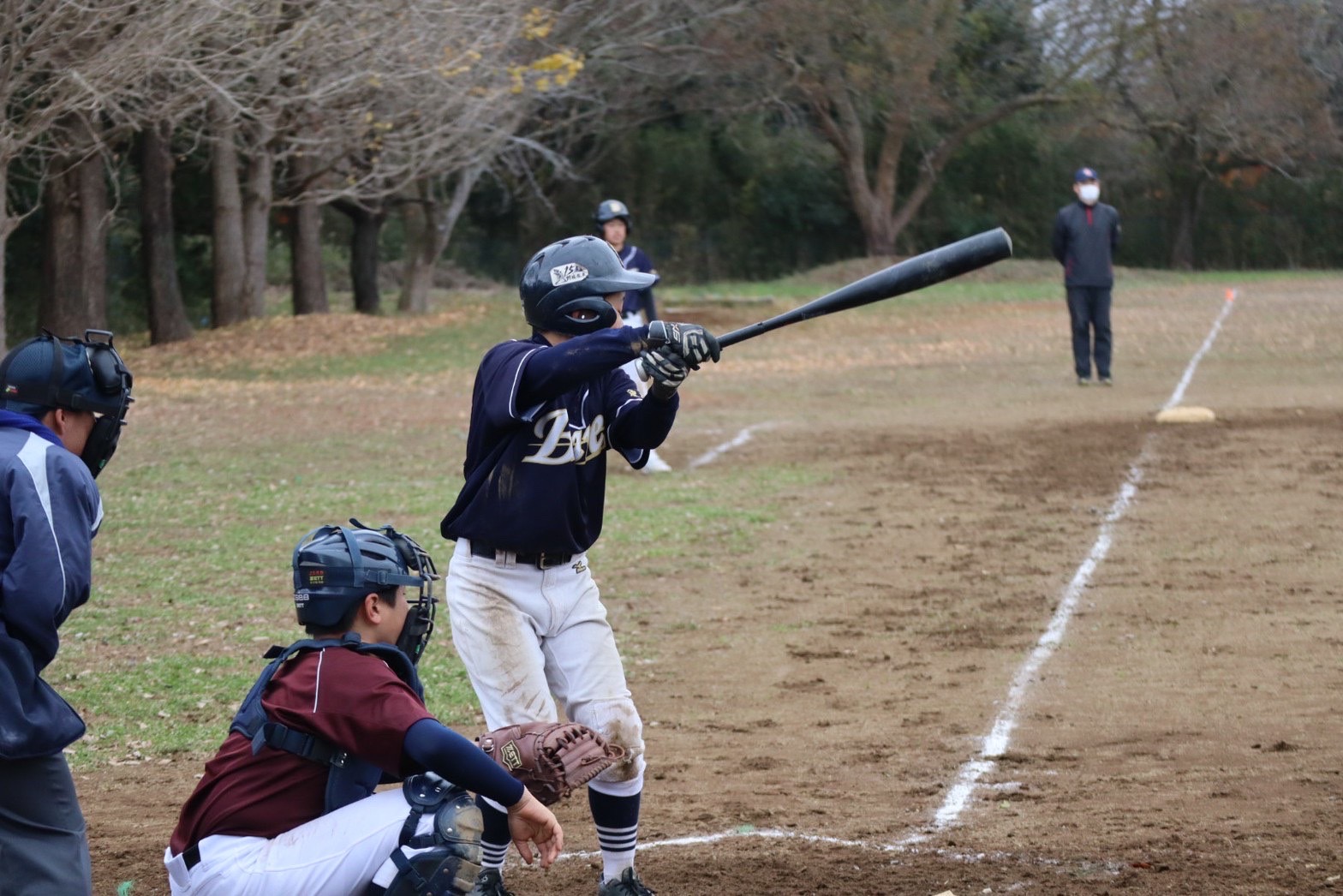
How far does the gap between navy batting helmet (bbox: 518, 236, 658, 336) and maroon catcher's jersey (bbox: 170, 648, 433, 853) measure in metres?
1.48

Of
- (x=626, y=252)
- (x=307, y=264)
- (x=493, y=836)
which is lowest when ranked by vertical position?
(x=493, y=836)

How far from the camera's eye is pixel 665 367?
446 cm

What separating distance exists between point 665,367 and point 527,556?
29.9 inches

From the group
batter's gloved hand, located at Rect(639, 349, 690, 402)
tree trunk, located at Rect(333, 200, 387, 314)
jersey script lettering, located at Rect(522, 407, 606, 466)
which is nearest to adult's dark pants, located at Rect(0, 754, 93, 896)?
jersey script lettering, located at Rect(522, 407, 606, 466)

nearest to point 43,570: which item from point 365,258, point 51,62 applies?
point 51,62

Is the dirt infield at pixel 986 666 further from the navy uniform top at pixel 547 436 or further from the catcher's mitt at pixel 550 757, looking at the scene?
the navy uniform top at pixel 547 436

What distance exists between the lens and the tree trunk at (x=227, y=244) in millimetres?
26641

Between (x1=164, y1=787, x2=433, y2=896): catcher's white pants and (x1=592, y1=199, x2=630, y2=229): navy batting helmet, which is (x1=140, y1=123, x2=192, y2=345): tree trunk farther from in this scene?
(x1=164, y1=787, x2=433, y2=896): catcher's white pants

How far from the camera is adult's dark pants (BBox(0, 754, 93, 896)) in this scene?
12.5 feet

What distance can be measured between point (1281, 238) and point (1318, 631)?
41754 millimetres

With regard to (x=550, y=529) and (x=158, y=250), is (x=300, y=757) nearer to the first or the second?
(x=550, y=529)

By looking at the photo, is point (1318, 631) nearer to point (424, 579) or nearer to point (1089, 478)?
point (1089, 478)

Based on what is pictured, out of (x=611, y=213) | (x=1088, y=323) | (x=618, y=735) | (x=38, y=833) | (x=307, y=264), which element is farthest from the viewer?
(x=307, y=264)

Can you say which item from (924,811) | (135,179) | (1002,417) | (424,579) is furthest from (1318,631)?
(135,179)
